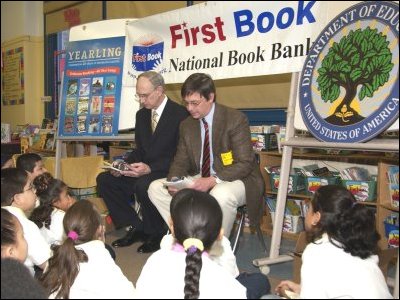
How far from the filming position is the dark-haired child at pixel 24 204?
1.88 metres

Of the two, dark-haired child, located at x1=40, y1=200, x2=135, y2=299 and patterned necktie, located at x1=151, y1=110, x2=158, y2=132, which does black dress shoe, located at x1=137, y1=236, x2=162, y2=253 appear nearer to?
patterned necktie, located at x1=151, y1=110, x2=158, y2=132

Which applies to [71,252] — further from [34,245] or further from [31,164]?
[31,164]

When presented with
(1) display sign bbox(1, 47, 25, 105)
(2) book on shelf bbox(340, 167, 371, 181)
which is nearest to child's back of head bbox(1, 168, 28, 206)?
(2) book on shelf bbox(340, 167, 371, 181)

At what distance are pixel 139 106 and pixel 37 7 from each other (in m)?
4.43

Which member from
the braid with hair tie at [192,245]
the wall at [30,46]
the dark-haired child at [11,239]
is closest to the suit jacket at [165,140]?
the dark-haired child at [11,239]

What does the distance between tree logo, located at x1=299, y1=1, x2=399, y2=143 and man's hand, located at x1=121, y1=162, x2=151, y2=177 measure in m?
1.20

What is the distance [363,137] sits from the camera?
217 cm

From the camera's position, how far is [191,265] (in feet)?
4.39

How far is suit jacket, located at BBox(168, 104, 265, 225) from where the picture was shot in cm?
269

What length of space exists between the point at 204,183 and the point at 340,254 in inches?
46.6

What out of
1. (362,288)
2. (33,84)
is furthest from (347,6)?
(33,84)

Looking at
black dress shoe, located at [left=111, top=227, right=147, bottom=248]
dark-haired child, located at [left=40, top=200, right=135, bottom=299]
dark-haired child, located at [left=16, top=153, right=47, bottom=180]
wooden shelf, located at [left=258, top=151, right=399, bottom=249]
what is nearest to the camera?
dark-haired child, located at [left=40, top=200, right=135, bottom=299]

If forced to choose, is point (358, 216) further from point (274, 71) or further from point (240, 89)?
point (240, 89)

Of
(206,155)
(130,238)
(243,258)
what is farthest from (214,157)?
(130,238)
